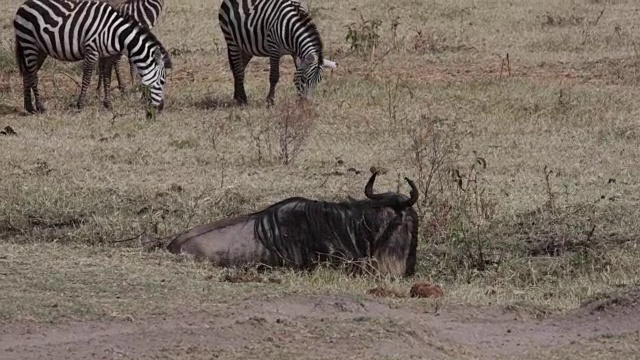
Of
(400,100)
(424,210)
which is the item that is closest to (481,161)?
(424,210)

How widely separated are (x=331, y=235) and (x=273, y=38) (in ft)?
19.3

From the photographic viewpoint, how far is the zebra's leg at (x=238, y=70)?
513 inches

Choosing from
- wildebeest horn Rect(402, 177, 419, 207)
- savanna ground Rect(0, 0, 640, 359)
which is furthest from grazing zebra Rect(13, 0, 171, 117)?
wildebeest horn Rect(402, 177, 419, 207)

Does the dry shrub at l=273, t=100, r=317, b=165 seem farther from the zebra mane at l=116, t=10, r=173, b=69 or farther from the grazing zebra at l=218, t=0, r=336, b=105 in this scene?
the zebra mane at l=116, t=10, r=173, b=69

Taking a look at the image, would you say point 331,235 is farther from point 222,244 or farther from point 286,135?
point 286,135

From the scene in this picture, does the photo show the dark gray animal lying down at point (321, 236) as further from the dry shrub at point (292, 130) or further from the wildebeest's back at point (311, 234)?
the dry shrub at point (292, 130)

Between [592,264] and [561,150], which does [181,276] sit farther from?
[561,150]

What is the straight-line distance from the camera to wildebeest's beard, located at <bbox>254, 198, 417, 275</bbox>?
7449mm

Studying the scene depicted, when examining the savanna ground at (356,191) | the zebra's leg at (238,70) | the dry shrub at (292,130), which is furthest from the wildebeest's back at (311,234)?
the zebra's leg at (238,70)

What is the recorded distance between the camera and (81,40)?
41.3ft

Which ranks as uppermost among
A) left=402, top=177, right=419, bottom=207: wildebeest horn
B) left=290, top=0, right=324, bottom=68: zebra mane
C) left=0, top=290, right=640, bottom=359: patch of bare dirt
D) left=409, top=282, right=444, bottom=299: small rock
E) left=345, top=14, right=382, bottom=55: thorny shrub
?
left=290, top=0, right=324, bottom=68: zebra mane

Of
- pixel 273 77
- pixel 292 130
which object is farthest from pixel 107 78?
pixel 292 130

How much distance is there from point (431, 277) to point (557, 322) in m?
1.45

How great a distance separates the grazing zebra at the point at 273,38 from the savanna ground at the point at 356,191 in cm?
38
